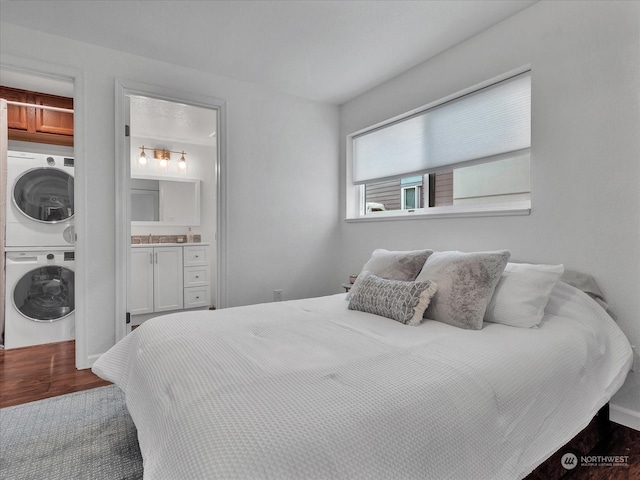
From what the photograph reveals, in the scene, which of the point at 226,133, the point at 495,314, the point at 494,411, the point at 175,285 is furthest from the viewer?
the point at 175,285

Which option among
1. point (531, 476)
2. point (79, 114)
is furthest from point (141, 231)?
point (531, 476)

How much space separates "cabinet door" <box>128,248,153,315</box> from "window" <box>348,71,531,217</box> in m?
2.69

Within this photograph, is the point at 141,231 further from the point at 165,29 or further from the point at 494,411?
the point at 494,411

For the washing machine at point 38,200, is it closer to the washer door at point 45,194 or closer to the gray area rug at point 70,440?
the washer door at point 45,194

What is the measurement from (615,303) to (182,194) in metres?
4.72

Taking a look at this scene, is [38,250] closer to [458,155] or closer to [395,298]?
[395,298]

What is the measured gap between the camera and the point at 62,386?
2.29 meters

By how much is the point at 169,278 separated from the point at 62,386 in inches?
78.8

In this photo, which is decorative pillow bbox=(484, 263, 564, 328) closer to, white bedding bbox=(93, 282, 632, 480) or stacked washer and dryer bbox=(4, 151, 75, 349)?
white bedding bbox=(93, 282, 632, 480)

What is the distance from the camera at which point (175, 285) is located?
4270 mm

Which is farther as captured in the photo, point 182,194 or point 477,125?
point 182,194

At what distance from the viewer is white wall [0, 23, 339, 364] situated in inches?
102

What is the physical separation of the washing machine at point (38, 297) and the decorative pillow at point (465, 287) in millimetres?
3395

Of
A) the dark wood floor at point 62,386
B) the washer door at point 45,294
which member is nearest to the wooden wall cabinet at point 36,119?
the washer door at point 45,294
